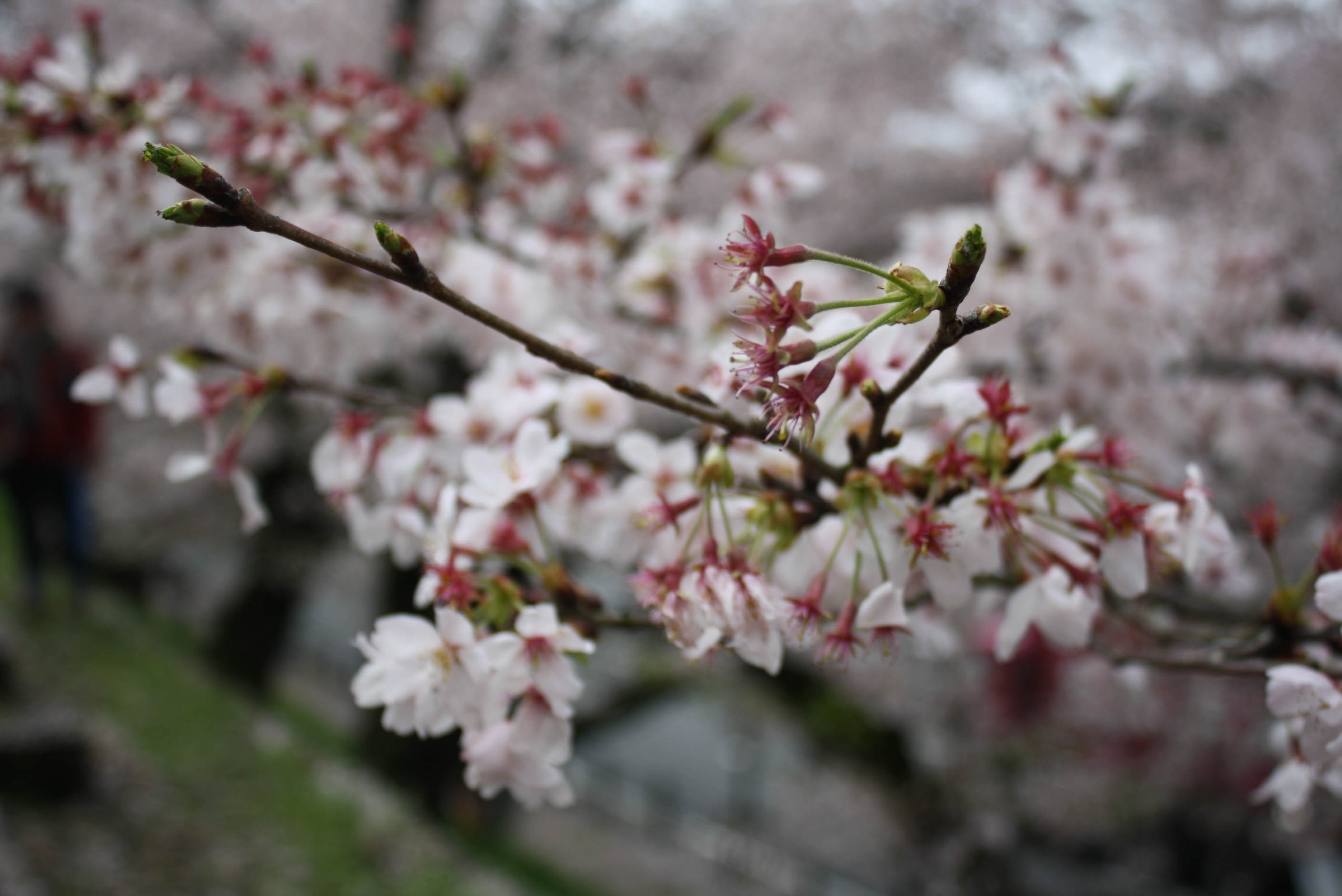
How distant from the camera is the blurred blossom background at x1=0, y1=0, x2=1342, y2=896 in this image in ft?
6.13

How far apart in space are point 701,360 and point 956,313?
1201 millimetres

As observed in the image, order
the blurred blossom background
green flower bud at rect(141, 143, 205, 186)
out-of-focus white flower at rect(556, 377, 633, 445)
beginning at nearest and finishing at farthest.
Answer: green flower bud at rect(141, 143, 205, 186)
out-of-focus white flower at rect(556, 377, 633, 445)
the blurred blossom background

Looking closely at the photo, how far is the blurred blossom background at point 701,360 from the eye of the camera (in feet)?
6.13

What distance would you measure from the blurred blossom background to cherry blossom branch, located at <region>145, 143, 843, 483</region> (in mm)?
635

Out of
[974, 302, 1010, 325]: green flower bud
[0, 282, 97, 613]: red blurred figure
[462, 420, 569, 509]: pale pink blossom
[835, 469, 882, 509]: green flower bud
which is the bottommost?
[0, 282, 97, 613]: red blurred figure

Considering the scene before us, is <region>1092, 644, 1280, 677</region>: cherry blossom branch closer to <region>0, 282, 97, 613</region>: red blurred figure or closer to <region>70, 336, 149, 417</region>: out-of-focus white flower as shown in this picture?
<region>70, 336, 149, 417</region>: out-of-focus white flower

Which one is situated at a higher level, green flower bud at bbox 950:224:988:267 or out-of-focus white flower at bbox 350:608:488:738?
green flower bud at bbox 950:224:988:267

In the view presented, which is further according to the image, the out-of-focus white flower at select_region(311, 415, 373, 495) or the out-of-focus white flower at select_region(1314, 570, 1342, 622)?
the out-of-focus white flower at select_region(311, 415, 373, 495)

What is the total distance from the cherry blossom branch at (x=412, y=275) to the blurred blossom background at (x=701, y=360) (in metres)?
0.64

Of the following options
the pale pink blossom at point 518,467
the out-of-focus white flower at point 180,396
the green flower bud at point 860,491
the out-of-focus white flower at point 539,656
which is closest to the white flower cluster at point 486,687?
the out-of-focus white flower at point 539,656

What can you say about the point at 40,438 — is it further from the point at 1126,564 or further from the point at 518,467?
the point at 1126,564

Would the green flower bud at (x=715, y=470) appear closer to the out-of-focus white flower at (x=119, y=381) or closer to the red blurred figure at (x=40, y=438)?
the out-of-focus white flower at (x=119, y=381)

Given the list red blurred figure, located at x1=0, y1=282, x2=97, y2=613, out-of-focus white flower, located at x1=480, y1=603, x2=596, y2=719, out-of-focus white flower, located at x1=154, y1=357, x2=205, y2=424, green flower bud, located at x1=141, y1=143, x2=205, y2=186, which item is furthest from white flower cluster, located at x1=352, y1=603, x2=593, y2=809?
red blurred figure, located at x1=0, y1=282, x2=97, y2=613

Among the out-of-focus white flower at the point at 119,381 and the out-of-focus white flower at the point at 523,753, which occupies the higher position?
the out-of-focus white flower at the point at 119,381
